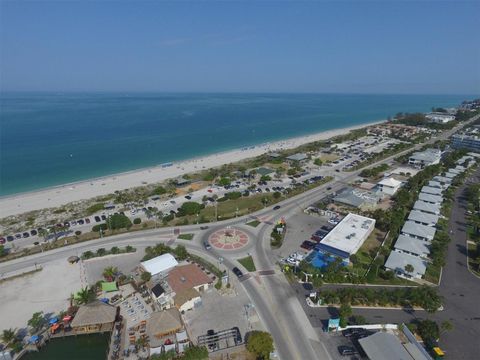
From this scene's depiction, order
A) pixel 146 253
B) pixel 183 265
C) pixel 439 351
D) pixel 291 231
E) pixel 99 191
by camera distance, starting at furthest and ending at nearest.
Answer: pixel 99 191 → pixel 291 231 → pixel 146 253 → pixel 183 265 → pixel 439 351

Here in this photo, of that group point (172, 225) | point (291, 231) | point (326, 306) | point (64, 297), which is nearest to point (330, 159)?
point (291, 231)

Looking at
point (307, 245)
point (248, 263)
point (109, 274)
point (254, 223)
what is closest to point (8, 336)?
point (109, 274)

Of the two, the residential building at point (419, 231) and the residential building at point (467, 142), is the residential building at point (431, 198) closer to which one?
the residential building at point (419, 231)

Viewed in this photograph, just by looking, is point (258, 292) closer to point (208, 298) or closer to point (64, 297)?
point (208, 298)

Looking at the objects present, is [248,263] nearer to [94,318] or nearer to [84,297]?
[94,318]

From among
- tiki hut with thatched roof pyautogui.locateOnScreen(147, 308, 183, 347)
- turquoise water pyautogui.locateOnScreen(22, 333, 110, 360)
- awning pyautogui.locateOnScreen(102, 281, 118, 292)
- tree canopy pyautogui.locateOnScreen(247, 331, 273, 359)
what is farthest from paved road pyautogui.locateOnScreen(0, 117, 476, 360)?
turquoise water pyautogui.locateOnScreen(22, 333, 110, 360)

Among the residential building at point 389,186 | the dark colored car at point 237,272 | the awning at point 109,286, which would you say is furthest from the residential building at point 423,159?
the awning at point 109,286

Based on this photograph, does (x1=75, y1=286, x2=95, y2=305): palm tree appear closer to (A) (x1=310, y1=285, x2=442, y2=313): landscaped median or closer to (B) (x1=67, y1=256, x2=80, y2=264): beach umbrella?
(B) (x1=67, y1=256, x2=80, y2=264): beach umbrella
